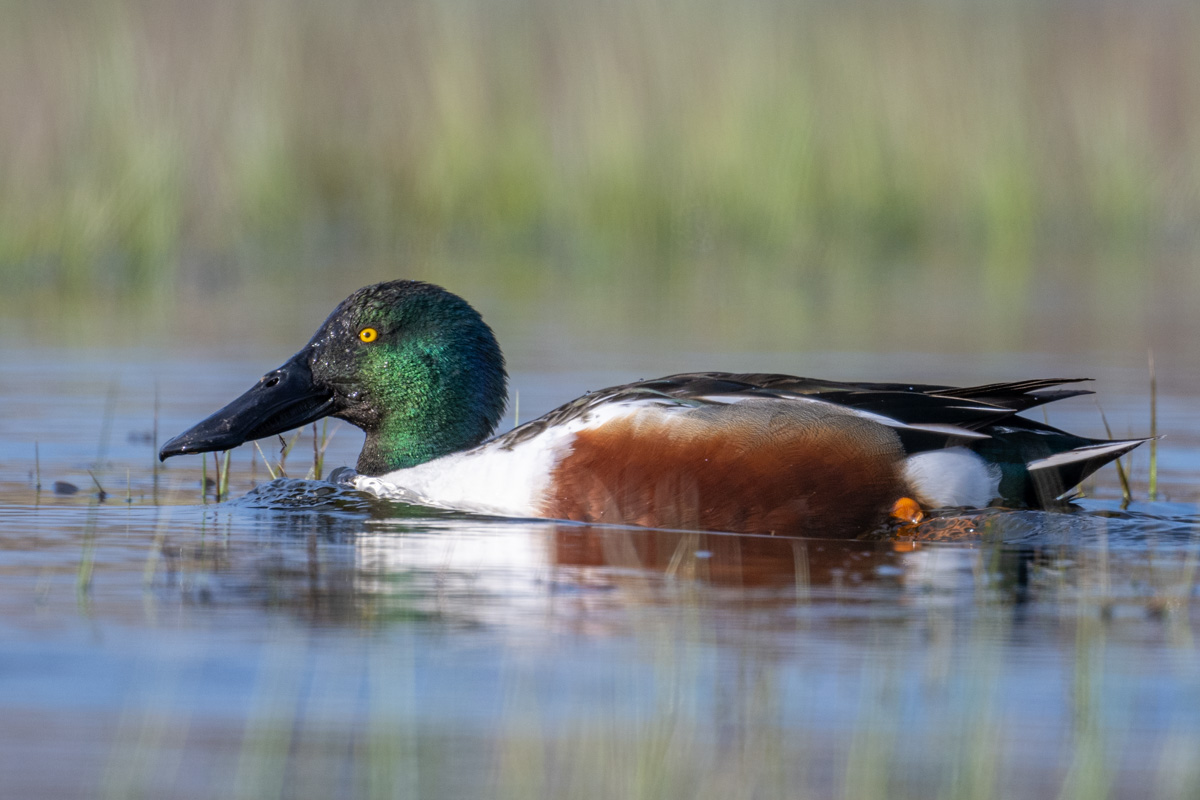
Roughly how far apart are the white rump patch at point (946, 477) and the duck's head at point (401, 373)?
1.63 metres

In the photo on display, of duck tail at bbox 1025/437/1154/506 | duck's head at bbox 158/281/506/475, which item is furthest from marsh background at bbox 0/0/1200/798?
duck's head at bbox 158/281/506/475

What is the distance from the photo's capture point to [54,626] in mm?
4086

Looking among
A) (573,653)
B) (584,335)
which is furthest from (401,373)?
(584,335)

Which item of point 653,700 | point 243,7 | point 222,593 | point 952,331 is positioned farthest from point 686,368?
point 243,7

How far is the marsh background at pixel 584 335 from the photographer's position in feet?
10.9

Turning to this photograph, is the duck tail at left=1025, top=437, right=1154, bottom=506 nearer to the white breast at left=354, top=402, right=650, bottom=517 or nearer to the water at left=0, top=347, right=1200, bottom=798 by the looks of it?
the water at left=0, top=347, right=1200, bottom=798

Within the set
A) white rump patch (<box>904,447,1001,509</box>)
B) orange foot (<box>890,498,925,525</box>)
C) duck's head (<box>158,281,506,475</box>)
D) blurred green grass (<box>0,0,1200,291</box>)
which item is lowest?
orange foot (<box>890,498,925,525</box>)

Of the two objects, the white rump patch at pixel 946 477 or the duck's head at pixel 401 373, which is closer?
the white rump patch at pixel 946 477

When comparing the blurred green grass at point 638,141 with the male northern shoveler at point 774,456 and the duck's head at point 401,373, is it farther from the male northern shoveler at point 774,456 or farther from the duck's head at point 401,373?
the male northern shoveler at point 774,456

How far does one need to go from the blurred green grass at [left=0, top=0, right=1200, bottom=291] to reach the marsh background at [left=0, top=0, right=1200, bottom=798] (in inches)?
1.5

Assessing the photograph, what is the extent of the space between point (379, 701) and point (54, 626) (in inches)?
38.5

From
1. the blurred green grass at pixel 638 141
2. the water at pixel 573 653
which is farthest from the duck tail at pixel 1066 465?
the blurred green grass at pixel 638 141

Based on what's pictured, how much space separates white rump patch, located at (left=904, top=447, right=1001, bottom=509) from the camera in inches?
212

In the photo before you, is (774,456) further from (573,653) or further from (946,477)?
(573,653)
